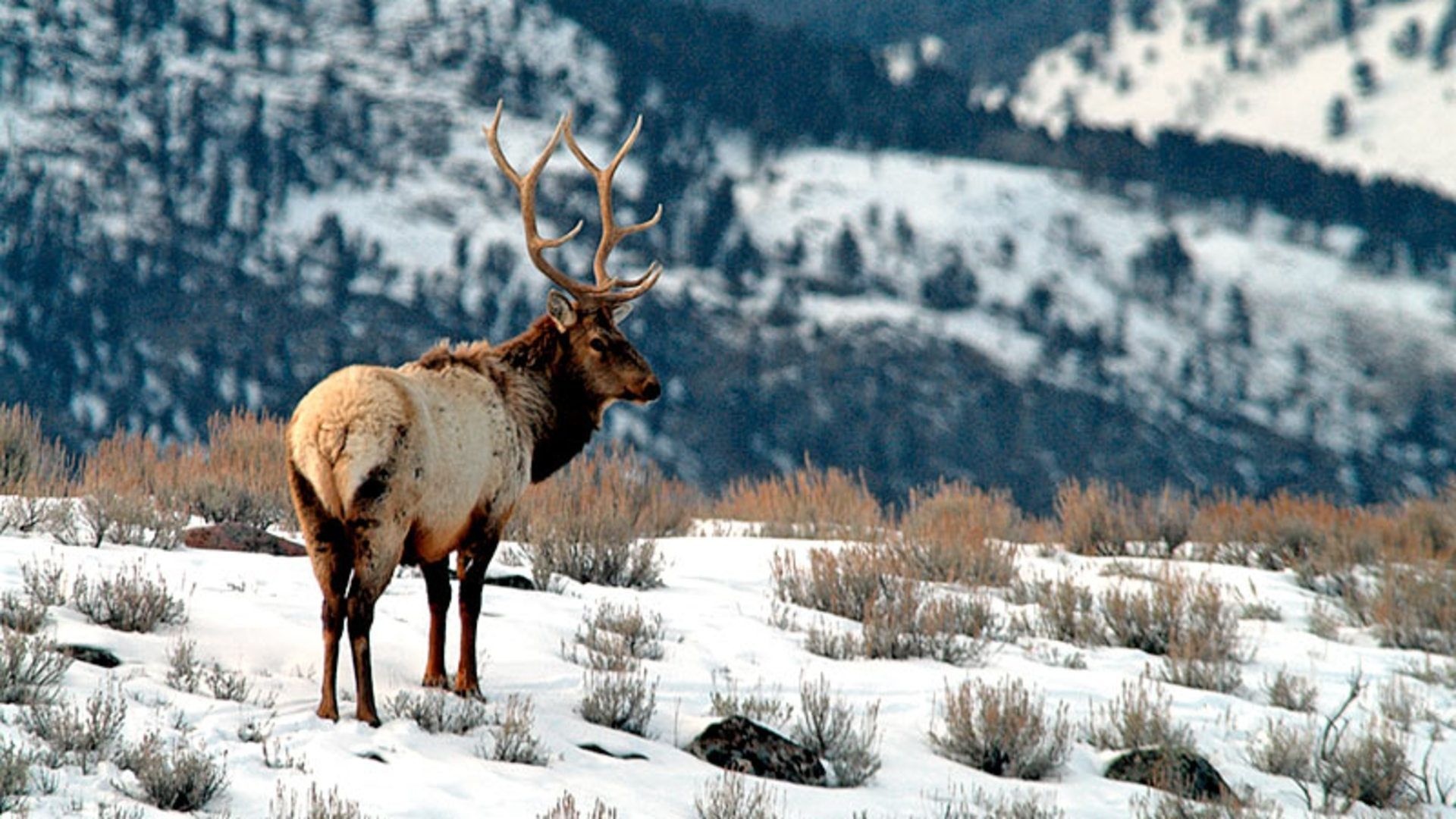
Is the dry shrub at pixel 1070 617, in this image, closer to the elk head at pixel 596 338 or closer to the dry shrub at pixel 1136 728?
the dry shrub at pixel 1136 728

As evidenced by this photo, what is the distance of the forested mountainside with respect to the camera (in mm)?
74188

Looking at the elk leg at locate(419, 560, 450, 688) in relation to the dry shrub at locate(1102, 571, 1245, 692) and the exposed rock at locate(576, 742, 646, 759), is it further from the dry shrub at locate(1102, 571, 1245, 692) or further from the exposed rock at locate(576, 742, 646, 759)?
the dry shrub at locate(1102, 571, 1245, 692)

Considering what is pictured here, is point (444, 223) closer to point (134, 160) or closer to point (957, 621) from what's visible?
point (134, 160)

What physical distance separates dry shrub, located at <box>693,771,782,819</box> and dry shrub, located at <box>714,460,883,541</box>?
5.93 metres

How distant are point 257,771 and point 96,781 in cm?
51

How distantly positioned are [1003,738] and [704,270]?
7821 centimetres

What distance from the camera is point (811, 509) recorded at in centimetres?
1312

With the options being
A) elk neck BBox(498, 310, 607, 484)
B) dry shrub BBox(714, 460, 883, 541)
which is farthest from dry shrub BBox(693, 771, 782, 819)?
dry shrub BBox(714, 460, 883, 541)

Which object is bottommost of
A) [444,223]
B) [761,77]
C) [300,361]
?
[300,361]

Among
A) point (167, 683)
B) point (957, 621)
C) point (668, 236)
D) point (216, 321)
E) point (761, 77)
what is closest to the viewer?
point (167, 683)

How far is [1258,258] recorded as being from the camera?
87938 mm

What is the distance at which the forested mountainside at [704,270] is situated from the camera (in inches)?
2921

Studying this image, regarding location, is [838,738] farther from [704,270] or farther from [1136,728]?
[704,270]

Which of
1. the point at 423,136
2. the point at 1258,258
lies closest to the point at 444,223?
→ the point at 423,136
